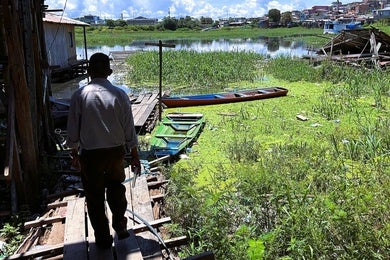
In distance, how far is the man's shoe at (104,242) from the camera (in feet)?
10.2

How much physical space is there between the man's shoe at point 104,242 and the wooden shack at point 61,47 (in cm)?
1506

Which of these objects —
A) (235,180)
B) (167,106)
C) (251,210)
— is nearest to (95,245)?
(251,210)

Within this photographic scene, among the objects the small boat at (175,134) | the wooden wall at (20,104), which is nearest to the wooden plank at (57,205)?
the wooden wall at (20,104)

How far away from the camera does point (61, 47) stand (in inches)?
770

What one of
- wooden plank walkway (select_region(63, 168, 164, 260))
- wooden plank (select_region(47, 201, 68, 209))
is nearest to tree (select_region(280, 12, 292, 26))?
wooden plank (select_region(47, 201, 68, 209))

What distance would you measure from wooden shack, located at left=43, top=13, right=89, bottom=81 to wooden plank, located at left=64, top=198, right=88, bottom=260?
14.1 m

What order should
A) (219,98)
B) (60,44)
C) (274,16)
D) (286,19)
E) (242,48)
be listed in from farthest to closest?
(274,16) < (286,19) < (242,48) < (60,44) < (219,98)

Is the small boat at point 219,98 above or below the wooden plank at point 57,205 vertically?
above

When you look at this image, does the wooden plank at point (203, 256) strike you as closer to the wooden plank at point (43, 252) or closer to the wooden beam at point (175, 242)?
the wooden beam at point (175, 242)

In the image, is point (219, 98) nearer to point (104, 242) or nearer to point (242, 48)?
point (104, 242)

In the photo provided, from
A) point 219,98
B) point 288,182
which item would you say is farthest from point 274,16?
point 288,182

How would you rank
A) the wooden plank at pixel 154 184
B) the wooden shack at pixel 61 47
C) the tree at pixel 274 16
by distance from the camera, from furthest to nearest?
the tree at pixel 274 16 → the wooden shack at pixel 61 47 → the wooden plank at pixel 154 184

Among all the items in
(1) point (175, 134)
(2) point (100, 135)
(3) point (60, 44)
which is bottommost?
(1) point (175, 134)

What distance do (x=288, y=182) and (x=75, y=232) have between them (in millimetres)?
2588
